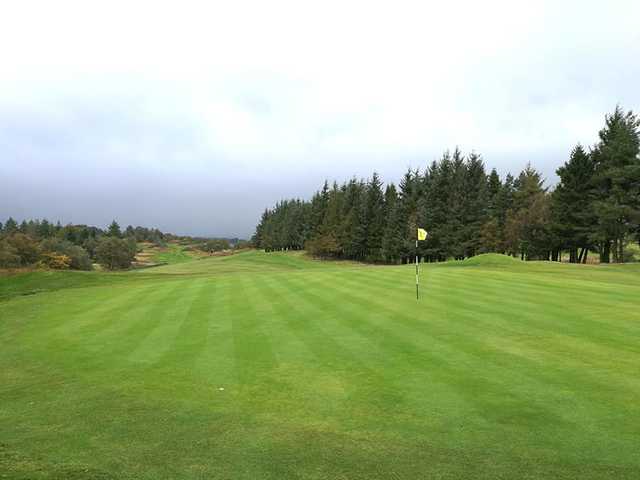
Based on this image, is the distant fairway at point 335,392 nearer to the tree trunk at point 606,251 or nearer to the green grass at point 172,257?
the tree trunk at point 606,251

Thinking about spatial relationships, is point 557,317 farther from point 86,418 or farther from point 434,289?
point 86,418

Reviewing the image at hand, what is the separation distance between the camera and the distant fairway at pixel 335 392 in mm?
5895

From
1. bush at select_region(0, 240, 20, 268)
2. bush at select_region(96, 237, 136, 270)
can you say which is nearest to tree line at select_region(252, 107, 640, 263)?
bush at select_region(96, 237, 136, 270)

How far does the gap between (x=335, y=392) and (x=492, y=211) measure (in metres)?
65.9

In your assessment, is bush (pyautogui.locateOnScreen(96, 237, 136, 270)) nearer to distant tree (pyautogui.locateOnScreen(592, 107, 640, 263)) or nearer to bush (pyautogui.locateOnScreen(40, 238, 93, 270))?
bush (pyautogui.locateOnScreen(40, 238, 93, 270))

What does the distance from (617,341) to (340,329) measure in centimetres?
719

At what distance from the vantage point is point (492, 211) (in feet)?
224

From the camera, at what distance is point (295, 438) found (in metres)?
6.67

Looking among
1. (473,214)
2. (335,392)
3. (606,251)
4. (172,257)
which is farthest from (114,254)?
(335,392)

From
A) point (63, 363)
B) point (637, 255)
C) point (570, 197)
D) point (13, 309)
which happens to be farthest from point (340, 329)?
point (637, 255)

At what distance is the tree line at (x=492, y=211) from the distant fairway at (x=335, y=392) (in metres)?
38.8

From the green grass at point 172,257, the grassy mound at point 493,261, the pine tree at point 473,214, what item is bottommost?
the green grass at point 172,257

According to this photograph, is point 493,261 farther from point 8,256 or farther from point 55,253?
point 55,253

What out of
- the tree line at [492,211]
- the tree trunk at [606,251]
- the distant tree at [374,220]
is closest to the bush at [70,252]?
the tree line at [492,211]
